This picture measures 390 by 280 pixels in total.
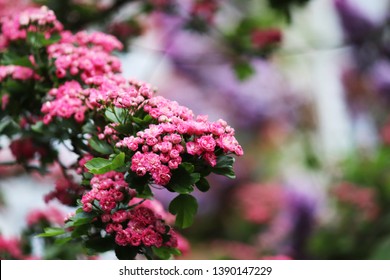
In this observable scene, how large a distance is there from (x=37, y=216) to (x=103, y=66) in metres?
0.49

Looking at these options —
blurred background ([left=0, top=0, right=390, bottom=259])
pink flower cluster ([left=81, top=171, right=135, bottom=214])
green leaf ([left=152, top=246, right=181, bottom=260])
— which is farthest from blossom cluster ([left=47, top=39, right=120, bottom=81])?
blurred background ([left=0, top=0, right=390, bottom=259])

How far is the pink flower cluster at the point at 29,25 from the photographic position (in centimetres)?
124

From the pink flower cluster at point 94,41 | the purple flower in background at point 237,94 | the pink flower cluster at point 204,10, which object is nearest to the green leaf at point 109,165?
the pink flower cluster at point 94,41

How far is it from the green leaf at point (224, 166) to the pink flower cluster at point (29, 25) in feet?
1.58

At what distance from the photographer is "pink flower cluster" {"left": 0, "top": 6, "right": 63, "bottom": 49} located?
124 cm

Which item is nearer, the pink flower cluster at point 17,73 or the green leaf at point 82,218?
the green leaf at point 82,218

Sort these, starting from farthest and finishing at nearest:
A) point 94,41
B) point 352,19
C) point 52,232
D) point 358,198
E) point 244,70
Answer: point 352,19, point 358,198, point 244,70, point 94,41, point 52,232

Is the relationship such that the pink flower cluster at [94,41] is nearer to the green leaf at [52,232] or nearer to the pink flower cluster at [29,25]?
the pink flower cluster at [29,25]

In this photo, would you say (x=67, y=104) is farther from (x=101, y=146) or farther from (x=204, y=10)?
(x=204, y=10)

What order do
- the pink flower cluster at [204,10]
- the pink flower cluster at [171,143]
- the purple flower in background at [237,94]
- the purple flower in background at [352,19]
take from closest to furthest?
the pink flower cluster at [171,143] < the pink flower cluster at [204,10] < the purple flower in background at [352,19] < the purple flower in background at [237,94]

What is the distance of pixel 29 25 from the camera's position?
4.13 ft

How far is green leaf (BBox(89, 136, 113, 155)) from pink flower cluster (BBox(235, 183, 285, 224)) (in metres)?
1.61

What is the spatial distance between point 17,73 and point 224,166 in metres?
0.48

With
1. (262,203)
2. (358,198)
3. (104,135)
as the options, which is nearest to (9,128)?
(104,135)
